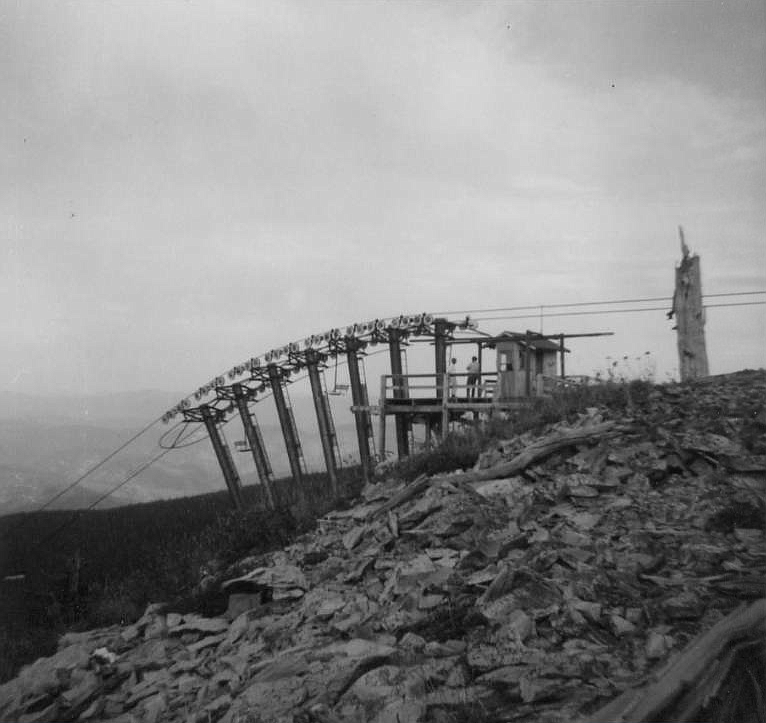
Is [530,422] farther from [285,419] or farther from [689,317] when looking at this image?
[285,419]

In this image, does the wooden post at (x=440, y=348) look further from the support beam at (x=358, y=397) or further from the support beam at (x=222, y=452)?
the support beam at (x=222, y=452)

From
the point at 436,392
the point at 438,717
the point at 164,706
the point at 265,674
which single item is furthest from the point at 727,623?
the point at 436,392

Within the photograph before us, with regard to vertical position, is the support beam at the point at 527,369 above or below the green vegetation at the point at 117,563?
above

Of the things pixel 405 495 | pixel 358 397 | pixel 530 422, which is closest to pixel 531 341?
pixel 358 397

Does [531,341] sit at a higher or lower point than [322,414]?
higher

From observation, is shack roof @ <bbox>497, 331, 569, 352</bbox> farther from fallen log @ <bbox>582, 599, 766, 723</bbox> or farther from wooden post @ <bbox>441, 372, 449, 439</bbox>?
fallen log @ <bbox>582, 599, 766, 723</bbox>

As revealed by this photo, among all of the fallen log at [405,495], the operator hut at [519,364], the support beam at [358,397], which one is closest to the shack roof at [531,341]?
the operator hut at [519,364]

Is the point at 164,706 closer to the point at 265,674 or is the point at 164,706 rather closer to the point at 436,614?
the point at 265,674
